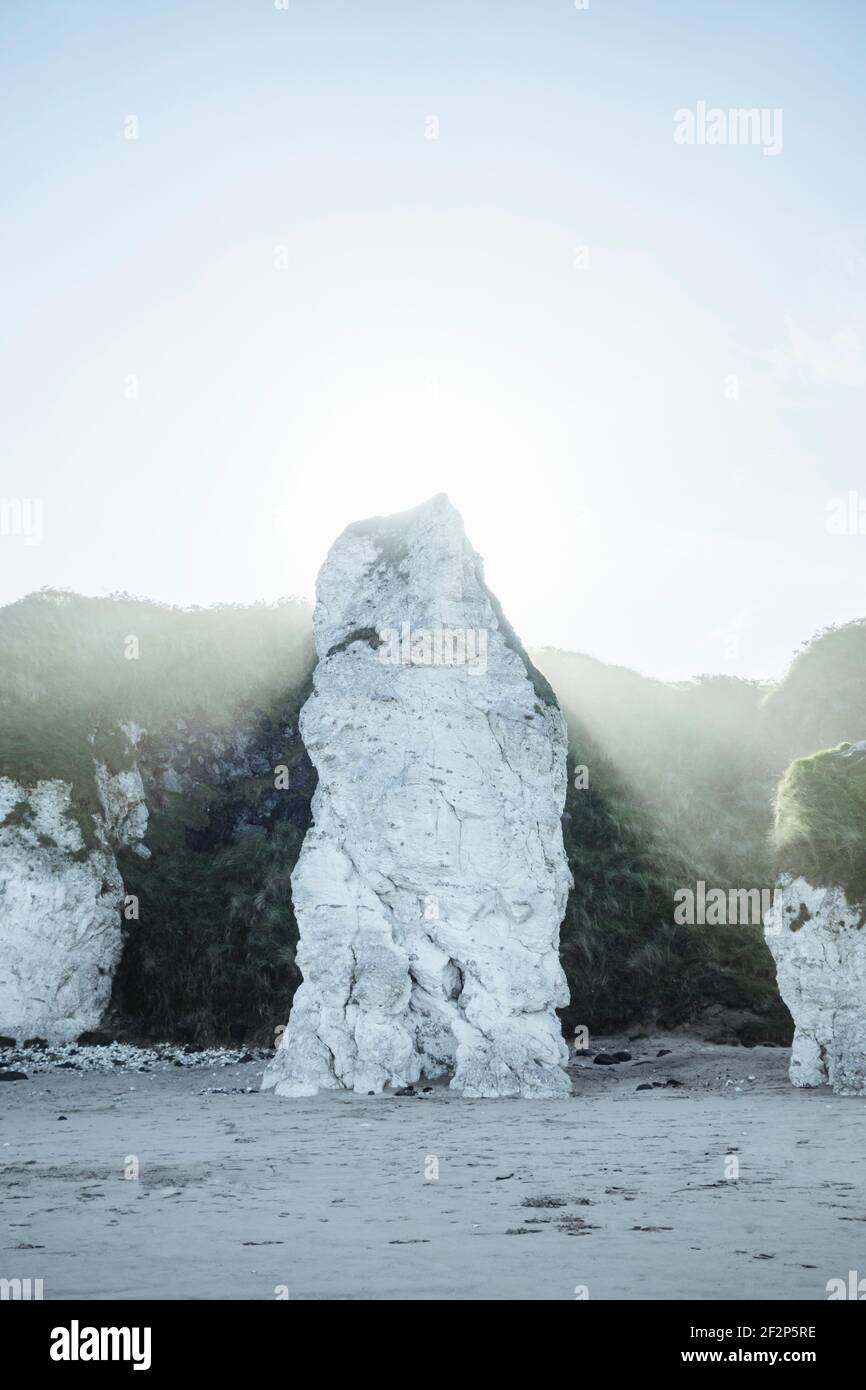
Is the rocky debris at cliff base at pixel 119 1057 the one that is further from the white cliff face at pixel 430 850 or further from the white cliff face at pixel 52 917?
the white cliff face at pixel 430 850

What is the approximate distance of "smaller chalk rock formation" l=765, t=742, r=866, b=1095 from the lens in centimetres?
1445

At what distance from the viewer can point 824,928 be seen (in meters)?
15.0

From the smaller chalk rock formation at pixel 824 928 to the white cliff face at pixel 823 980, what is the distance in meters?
0.01

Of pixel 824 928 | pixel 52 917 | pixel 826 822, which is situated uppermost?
pixel 826 822

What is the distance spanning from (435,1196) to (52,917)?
1495 cm

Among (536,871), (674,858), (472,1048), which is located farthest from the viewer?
(674,858)

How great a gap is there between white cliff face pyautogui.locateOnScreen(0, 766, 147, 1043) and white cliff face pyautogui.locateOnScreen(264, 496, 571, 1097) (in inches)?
262

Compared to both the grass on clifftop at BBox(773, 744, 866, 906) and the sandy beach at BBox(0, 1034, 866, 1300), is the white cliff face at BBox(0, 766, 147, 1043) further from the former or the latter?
the grass on clifftop at BBox(773, 744, 866, 906)

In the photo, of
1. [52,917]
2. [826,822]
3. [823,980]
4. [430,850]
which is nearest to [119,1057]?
[52,917]

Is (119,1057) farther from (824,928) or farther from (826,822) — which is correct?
(826,822)

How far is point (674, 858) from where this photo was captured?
26.4 meters
